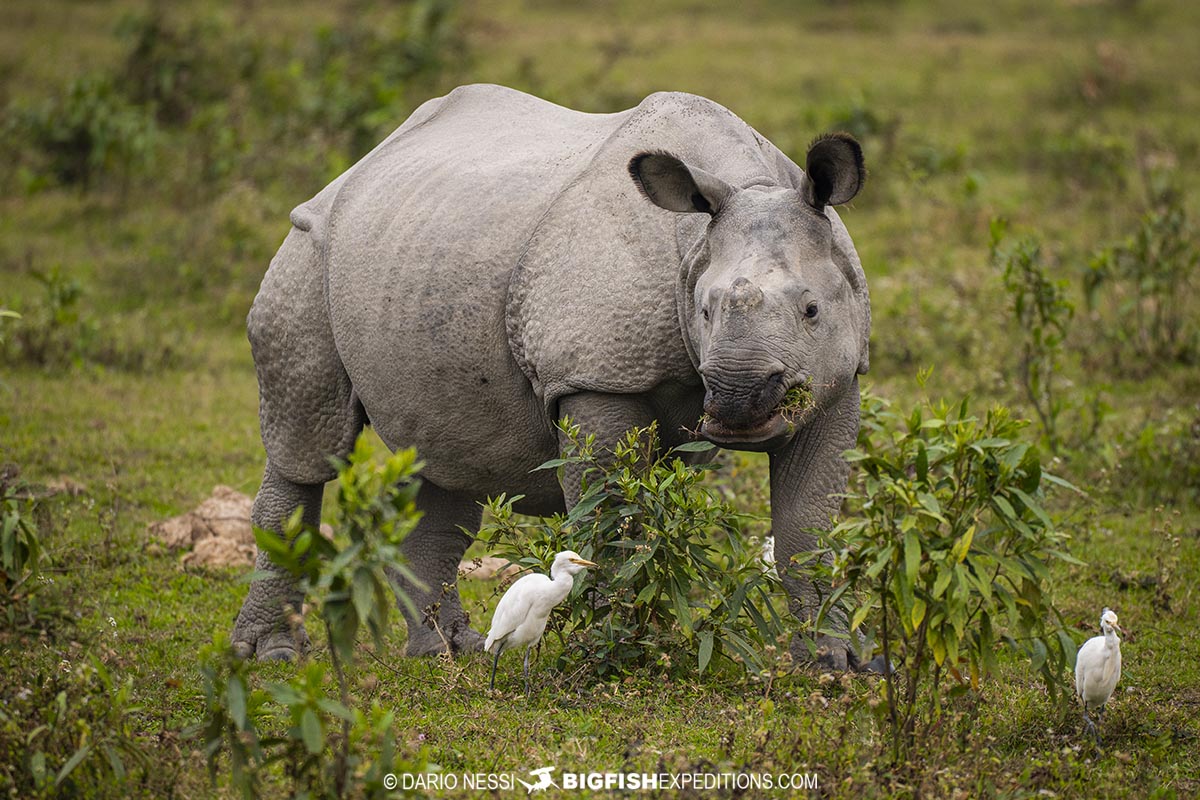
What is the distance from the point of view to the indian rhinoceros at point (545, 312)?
518 cm

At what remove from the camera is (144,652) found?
6418 mm

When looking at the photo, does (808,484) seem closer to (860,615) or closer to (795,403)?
(795,403)

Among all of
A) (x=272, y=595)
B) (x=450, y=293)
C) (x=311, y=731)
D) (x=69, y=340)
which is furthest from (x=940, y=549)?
(x=69, y=340)

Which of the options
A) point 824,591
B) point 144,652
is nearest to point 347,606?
point 824,591

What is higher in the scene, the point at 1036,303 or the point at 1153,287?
the point at 1036,303

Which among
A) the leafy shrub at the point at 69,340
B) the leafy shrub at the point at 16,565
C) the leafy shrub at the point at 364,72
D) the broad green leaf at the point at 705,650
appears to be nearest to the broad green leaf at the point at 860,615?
the broad green leaf at the point at 705,650

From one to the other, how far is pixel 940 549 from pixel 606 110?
1099 cm

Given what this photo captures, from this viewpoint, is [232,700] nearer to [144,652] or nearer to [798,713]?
[798,713]

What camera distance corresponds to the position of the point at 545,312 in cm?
570

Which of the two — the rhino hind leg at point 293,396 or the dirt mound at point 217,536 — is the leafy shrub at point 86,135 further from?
the rhino hind leg at point 293,396

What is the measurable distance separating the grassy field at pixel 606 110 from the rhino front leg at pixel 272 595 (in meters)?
0.21

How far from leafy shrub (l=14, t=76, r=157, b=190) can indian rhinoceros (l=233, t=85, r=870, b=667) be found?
7.32 m

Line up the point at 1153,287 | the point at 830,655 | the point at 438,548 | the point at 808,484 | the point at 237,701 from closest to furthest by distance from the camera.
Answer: the point at 237,701 → the point at 808,484 → the point at 830,655 → the point at 438,548 → the point at 1153,287

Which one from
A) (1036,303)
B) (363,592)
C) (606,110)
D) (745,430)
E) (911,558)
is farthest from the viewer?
(606,110)
